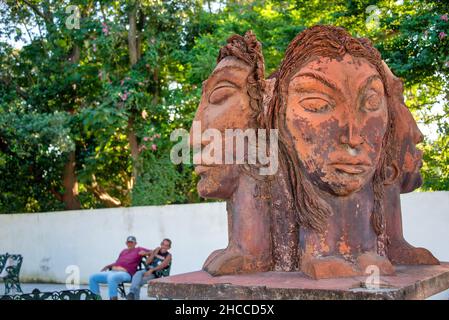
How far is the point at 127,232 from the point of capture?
11.6m

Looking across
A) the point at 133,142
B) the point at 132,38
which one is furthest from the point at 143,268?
the point at 132,38

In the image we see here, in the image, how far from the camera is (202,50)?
12961 mm

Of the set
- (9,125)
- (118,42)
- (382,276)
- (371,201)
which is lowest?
(382,276)

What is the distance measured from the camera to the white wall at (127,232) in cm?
852

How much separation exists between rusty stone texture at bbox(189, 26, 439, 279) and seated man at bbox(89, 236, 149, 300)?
12.3ft

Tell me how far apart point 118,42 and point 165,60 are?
1045mm

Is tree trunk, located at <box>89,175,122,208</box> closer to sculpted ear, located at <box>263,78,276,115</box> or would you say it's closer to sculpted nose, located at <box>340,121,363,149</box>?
sculpted ear, located at <box>263,78,276,115</box>

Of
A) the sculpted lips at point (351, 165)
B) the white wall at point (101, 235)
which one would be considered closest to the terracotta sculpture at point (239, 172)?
the sculpted lips at point (351, 165)

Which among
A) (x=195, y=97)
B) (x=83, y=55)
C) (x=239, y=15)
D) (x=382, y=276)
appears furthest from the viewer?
(x=83, y=55)

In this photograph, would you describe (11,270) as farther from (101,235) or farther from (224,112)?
(224,112)

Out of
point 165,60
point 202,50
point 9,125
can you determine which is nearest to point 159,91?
point 165,60

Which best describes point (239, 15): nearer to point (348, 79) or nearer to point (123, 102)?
point (123, 102)

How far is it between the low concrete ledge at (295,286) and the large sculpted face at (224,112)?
578 mm

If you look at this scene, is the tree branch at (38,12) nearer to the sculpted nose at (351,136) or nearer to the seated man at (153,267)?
the seated man at (153,267)
